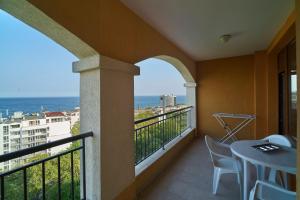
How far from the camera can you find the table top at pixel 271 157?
1.58m

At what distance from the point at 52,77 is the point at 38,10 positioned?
49.8 feet

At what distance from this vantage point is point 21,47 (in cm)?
1158

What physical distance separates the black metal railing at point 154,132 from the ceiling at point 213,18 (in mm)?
1493

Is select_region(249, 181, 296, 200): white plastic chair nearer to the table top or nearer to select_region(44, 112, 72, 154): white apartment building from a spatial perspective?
the table top

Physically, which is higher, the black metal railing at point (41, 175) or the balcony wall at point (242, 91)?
the balcony wall at point (242, 91)

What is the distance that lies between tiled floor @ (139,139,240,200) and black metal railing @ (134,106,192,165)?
46cm

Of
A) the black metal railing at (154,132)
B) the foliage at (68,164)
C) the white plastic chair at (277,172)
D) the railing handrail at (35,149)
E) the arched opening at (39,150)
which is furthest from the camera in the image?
the black metal railing at (154,132)

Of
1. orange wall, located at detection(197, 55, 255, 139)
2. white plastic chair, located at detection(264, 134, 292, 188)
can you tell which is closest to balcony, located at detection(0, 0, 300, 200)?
orange wall, located at detection(197, 55, 255, 139)

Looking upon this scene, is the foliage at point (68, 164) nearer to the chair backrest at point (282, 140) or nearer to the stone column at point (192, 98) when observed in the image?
the stone column at point (192, 98)

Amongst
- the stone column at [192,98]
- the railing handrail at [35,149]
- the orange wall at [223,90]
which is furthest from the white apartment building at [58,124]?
the orange wall at [223,90]

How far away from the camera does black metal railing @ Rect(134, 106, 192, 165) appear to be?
9.38 feet

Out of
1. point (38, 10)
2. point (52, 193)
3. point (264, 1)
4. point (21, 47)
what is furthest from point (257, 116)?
point (21, 47)

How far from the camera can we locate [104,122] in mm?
1746

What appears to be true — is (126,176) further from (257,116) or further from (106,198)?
(257,116)
